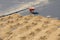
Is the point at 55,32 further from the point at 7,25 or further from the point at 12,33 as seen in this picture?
the point at 7,25

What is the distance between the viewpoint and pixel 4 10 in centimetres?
1312

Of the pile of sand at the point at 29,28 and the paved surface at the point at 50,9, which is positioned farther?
the paved surface at the point at 50,9

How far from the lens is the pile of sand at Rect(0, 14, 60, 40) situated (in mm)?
9172

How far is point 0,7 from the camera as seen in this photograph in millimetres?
13562

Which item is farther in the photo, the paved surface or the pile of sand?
the paved surface

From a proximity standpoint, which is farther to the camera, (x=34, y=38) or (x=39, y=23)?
(x=39, y=23)

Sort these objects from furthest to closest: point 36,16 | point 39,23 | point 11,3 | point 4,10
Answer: point 11,3 → point 4,10 → point 36,16 → point 39,23

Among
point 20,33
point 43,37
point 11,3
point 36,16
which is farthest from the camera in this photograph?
point 11,3

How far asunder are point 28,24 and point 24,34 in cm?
106

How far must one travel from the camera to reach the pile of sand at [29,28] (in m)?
9.17

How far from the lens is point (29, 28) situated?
10.1 meters

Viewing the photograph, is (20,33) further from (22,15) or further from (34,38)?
(22,15)

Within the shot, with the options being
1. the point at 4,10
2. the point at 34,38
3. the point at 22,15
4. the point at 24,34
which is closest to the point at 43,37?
the point at 34,38

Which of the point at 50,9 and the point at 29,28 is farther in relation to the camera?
the point at 50,9
